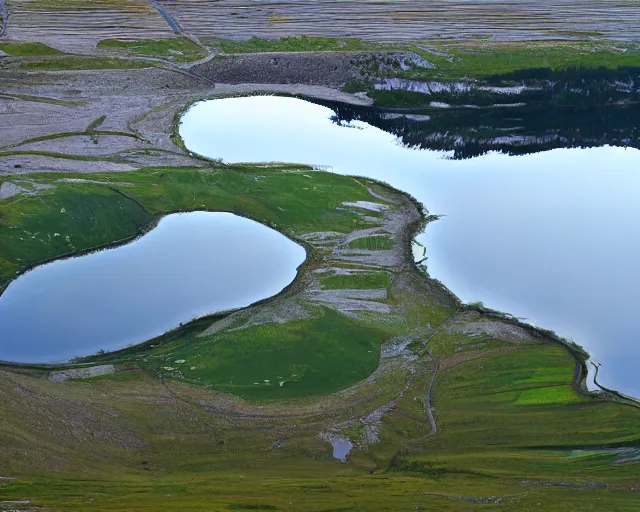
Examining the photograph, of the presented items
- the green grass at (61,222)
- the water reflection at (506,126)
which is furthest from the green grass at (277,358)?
the water reflection at (506,126)

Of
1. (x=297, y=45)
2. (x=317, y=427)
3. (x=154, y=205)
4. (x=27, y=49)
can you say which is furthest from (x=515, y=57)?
(x=317, y=427)

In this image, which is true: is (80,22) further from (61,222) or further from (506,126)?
(61,222)

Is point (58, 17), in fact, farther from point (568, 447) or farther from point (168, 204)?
point (568, 447)

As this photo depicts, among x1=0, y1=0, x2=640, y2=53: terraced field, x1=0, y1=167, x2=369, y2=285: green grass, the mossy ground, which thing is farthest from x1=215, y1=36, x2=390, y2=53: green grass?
the mossy ground

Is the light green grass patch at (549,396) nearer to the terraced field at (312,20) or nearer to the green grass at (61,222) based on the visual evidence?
the green grass at (61,222)

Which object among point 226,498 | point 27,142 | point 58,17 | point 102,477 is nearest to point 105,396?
point 102,477

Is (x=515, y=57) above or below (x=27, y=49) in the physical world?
above
